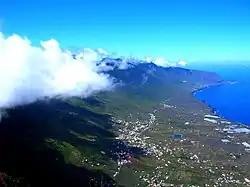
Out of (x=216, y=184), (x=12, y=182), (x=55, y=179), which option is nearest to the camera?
(x=12, y=182)

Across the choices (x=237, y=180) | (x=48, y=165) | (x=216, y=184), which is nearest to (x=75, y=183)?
(x=48, y=165)

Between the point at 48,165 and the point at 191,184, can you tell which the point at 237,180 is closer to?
the point at 191,184

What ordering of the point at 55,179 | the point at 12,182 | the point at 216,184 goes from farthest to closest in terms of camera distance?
the point at 216,184 < the point at 55,179 < the point at 12,182

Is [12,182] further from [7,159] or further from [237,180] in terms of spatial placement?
[237,180]

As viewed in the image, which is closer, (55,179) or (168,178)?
(55,179)

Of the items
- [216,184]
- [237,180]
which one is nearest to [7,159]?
[216,184]

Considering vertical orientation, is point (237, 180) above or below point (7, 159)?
below

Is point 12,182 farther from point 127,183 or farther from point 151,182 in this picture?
point 151,182

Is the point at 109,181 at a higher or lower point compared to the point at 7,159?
lower

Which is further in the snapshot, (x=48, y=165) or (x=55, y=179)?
→ (x=48, y=165)

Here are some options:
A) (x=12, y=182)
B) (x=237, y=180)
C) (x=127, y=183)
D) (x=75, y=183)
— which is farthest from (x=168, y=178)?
(x=12, y=182)
